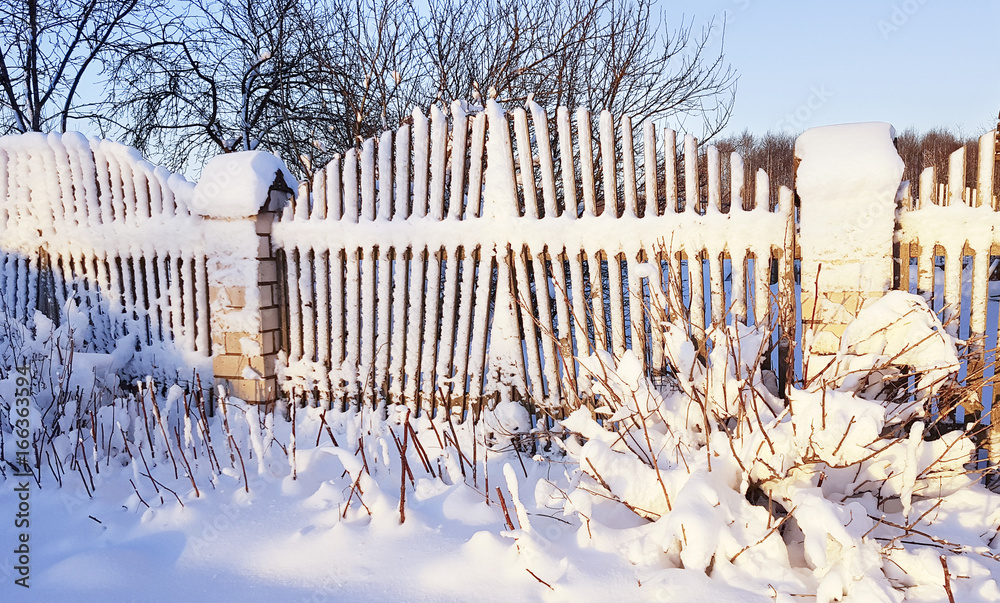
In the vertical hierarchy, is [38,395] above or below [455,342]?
below

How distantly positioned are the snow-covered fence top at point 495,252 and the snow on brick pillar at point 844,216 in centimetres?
17

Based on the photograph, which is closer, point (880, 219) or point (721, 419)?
point (721, 419)

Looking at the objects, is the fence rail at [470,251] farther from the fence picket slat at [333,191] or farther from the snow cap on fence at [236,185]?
the snow cap on fence at [236,185]

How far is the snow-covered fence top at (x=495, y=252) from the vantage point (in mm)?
3398

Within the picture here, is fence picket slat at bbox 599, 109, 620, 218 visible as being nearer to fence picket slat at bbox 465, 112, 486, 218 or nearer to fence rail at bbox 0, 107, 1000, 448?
fence rail at bbox 0, 107, 1000, 448

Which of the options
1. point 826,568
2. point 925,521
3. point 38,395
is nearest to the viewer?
point 826,568

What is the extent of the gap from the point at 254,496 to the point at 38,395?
226 cm

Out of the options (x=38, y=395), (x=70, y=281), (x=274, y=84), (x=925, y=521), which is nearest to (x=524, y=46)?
(x=274, y=84)

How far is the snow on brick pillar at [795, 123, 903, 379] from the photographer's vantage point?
9.83ft

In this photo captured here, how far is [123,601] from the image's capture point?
2.24 meters

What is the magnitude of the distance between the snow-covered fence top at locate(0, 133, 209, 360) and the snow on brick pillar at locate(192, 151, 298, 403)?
12.2 inches

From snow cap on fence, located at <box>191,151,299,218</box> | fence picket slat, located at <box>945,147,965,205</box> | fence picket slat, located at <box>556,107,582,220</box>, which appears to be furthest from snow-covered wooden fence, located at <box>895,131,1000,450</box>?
snow cap on fence, located at <box>191,151,299,218</box>

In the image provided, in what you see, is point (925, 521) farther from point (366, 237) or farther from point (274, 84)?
point (274, 84)

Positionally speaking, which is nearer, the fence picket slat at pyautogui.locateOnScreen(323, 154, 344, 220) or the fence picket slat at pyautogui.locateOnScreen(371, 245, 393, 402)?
the fence picket slat at pyautogui.locateOnScreen(371, 245, 393, 402)
